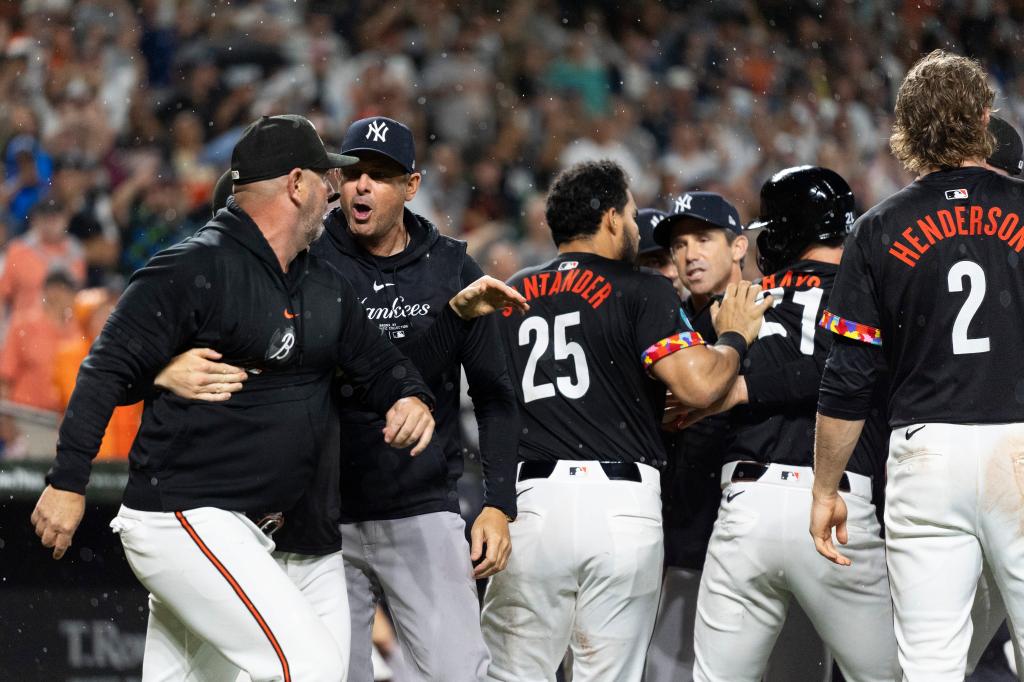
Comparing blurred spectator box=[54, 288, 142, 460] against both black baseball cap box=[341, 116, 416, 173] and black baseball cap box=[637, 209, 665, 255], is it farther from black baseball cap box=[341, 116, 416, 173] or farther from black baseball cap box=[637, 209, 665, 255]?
black baseball cap box=[637, 209, 665, 255]

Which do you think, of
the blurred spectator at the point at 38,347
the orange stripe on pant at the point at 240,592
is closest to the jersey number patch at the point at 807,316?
the orange stripe on pant at the point at 240,592

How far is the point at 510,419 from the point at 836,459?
3.56 feet

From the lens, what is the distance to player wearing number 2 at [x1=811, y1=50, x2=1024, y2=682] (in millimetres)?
3092

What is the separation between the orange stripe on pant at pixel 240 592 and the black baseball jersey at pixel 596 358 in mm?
1381

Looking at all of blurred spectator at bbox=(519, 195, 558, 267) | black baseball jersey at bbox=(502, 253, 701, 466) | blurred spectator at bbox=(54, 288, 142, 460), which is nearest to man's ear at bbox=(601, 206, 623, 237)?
black baseball jersey at bbox=(502, 253, 701, 466)

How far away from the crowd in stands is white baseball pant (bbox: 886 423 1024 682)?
5.08m

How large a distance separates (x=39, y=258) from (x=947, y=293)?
6.57 metres

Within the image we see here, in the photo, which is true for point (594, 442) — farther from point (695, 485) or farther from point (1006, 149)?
point (1006, 149)

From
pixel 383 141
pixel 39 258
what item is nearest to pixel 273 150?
pixel 383 141

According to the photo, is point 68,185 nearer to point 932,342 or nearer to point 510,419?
point 510,419

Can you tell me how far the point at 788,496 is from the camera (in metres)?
3.84

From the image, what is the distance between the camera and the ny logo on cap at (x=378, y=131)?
3.91 meters

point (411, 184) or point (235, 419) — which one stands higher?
point (411, 184)

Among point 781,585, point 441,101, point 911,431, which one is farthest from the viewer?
point 441,101
